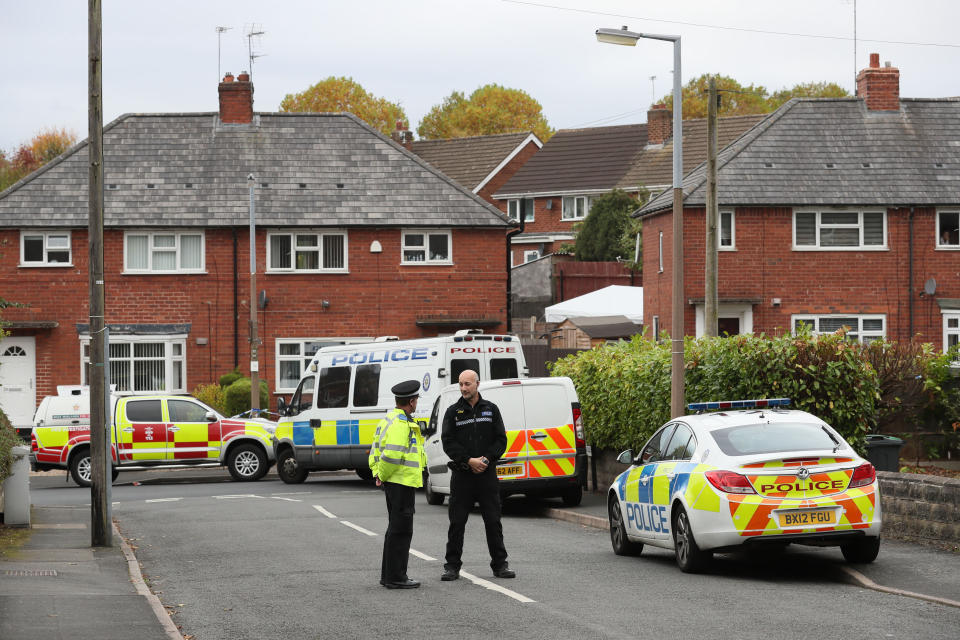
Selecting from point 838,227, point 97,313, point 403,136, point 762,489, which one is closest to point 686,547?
point 762,489

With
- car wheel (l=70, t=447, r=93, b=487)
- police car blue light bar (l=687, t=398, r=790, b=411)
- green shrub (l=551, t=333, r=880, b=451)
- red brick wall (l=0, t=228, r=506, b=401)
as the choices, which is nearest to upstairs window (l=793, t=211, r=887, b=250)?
red brick wall (l=0, t=228, r=506, b=401)

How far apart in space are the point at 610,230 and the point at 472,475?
150 ft

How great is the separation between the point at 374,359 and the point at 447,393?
4.87 metres

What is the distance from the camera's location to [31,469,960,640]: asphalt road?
30.3 feet

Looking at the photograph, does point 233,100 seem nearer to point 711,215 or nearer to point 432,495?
point 711,215

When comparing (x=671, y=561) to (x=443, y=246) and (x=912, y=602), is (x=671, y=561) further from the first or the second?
(x=443, y=246)

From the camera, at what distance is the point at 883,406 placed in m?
19.0

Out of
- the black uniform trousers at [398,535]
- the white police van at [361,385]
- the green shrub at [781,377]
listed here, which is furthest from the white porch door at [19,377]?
the black uniform trousers at [398,535]

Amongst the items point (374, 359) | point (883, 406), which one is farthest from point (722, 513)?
point (374, 359)

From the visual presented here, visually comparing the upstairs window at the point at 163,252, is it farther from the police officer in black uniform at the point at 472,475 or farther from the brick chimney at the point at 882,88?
the police officer in black uniform at the point at 472,475

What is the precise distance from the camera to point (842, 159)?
38.6m

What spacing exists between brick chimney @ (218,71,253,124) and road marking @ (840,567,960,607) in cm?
3215

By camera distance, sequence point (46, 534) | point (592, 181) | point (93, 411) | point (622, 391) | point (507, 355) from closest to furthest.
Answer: point (93, 411) → point (46, 534) → point (622, 391) → point (507, 355) → point (592, 181)

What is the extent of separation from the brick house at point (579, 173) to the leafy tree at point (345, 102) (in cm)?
1324
